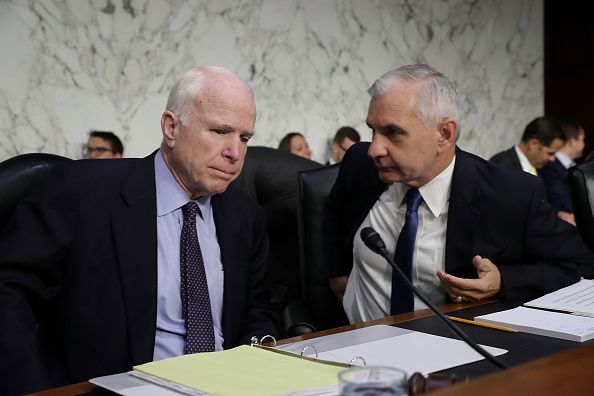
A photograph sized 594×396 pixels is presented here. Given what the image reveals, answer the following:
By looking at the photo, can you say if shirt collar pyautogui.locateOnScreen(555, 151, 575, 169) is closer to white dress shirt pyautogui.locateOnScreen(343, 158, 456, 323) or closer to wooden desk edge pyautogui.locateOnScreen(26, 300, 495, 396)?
white dress shirt pyautogui.locateOnScreen(343, 158, 456, 323)

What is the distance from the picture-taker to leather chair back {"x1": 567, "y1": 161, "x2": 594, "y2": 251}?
6.29 feet

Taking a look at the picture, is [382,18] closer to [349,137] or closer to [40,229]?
[349,137]

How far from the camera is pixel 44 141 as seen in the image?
15.3 feet

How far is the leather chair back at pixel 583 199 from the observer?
1.92 metres

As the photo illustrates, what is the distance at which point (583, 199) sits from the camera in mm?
1922

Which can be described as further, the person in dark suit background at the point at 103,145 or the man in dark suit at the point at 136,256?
the person in dark suit background at the point at 103,145

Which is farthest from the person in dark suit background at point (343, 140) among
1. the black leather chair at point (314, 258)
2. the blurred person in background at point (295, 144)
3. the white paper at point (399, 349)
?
the white paper at point (399, 349)

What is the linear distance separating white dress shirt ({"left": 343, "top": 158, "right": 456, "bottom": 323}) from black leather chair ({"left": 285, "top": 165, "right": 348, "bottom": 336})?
0.21m

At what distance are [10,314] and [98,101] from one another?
143 inches

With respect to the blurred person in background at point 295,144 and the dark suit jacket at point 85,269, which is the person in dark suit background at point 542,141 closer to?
the blurred person in background at point 295,144

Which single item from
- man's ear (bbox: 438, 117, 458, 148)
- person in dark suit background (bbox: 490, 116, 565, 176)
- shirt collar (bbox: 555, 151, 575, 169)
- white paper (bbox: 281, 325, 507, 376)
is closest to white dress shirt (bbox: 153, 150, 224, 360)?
white paper (bbox: 281, 325, 507, 376)

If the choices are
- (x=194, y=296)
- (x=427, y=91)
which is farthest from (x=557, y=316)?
(x=194, y=296)

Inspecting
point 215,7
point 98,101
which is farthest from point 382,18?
point 98,101

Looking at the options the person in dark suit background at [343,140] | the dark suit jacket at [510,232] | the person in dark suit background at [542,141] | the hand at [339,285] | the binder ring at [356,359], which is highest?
Result: the person in dark suit background at [343,140]
